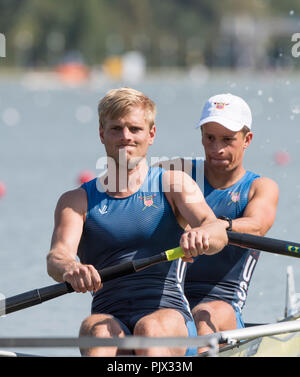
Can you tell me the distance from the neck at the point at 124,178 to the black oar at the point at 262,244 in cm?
54

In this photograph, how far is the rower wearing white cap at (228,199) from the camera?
4852 mm

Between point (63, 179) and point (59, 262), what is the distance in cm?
1248

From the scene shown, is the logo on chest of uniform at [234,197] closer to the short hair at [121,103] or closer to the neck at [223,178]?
the neck at [223,178]

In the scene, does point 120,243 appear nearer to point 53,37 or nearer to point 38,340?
point 38,340

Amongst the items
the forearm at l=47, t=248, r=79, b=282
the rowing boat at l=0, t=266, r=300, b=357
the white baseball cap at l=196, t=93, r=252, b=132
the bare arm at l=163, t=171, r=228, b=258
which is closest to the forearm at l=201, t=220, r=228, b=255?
the bare arm at l=163, t=171, r=228, b=258

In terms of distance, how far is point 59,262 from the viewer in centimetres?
412

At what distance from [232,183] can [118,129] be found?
1.00 metres

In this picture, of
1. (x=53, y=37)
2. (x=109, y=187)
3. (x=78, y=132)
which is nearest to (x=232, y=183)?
(x=109, y=187)

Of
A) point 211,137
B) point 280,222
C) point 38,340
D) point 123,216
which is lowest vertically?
point 280,222

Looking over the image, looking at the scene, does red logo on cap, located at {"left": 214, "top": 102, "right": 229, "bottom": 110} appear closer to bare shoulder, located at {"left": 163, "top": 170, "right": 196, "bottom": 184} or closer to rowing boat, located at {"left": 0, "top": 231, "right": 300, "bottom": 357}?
bare shoulder, located at {"left": 163, "top": 170, "right": 196, "bottom": 184}

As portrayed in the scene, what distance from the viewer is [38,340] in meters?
3.47

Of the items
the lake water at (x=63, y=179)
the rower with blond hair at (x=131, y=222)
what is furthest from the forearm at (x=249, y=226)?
the lake water at (x=63, y=179)

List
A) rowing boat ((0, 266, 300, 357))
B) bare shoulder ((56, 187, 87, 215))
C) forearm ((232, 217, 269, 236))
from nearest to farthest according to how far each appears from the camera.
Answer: rowing boat ((0, 266, 300, 357)), bare shoulder ((56, 187, 87, 215)), forearm ((232, 217, 269, 236))

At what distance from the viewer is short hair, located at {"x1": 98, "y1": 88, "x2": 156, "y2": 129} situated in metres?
4.21
